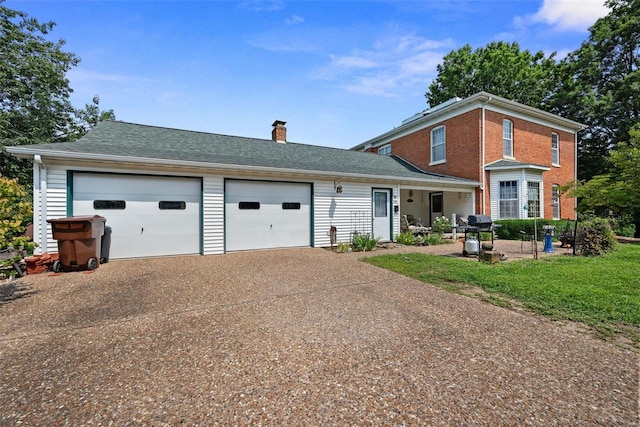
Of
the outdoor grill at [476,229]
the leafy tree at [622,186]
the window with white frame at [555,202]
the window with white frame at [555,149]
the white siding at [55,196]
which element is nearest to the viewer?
the white siding at [55,196]

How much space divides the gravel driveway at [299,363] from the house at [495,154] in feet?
37.7

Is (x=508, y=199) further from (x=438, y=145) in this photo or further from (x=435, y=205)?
(x=438, y=145)

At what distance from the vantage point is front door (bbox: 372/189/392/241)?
38.3ft

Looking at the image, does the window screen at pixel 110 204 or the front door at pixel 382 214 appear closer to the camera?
the window screen at pixel 110 204

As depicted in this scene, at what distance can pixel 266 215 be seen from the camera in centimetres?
959

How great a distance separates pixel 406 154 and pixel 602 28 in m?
18.7

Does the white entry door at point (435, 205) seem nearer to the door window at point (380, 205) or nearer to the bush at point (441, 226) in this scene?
the bush at point (441, 226)

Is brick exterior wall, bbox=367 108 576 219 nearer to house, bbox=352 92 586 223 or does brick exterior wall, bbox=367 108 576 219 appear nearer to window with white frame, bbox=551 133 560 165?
house, bbox=352 92 586 223

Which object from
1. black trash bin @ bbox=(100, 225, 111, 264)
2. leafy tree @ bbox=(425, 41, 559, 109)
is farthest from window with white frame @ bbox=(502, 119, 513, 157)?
black trash bin @ bbox=(100, 225, 111, 264)

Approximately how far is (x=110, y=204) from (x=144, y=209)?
31.9 inches

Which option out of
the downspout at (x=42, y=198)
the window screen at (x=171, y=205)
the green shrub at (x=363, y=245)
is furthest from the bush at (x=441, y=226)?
the downspout at (x=42, y=198)

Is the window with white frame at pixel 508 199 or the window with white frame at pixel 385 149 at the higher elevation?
the window with white frame at pixel 385 149

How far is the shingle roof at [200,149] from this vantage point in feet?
25.5

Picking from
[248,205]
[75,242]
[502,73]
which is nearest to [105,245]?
[75,242]
